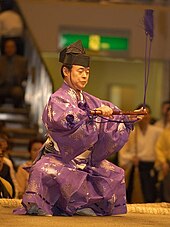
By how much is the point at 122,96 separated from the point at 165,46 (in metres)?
1.37

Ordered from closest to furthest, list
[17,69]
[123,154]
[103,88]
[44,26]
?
[123,154] → [17,69] → [44,26] → [103,88]

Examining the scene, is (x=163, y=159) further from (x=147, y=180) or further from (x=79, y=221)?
(x=79, y=221)

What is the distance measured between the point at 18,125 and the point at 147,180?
283 centimetres

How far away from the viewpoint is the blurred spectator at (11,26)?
42.0 feet

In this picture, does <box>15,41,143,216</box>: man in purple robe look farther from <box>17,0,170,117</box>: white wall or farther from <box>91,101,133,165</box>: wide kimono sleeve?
<box>17,0,170,117</box>: white wall

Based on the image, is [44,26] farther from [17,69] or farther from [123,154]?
[123,154]

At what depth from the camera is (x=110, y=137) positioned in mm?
6871

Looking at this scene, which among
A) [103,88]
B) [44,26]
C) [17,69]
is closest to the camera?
[17,69]

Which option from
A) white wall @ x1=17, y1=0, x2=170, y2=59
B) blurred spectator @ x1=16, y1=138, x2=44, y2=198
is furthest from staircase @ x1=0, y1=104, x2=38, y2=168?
blurred spectator @ x1=16, y1=138, x2=44, y2=198

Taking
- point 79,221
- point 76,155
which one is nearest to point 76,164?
point 76,155

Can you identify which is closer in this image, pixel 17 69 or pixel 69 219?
pixel 69 219

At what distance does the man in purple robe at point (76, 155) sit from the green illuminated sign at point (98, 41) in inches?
289

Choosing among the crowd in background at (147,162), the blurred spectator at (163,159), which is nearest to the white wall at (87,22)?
the crowd in background at (147,162)

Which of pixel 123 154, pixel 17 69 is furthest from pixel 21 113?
pixel 123 154
